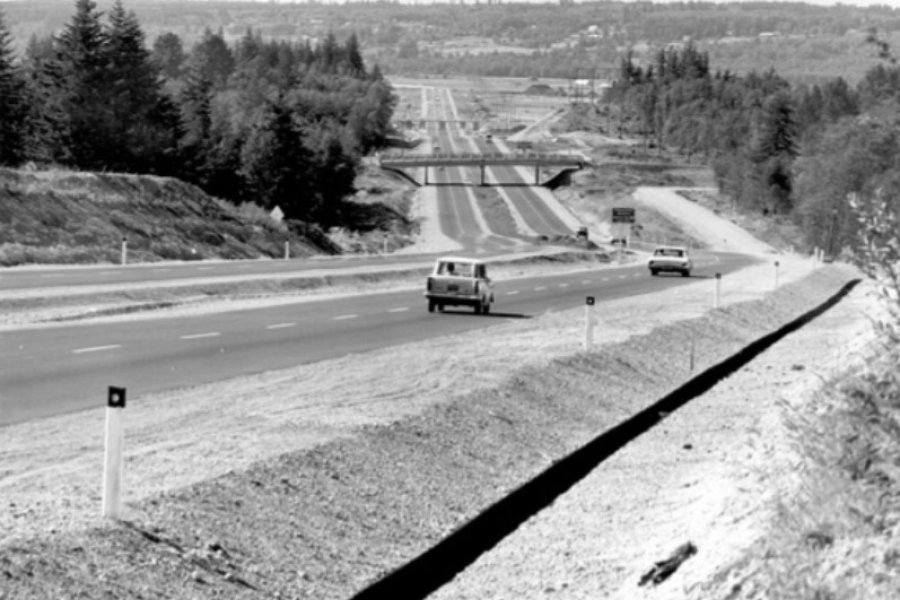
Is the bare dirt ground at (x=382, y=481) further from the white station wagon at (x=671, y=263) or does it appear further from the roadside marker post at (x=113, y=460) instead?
the white station wagon at (x=671, y=263)

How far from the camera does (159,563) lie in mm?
9891

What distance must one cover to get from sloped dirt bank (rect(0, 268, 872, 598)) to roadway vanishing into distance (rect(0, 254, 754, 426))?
2344mm

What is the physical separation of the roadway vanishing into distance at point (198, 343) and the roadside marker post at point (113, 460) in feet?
21.5

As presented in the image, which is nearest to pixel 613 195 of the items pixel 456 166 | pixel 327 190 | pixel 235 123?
pixel 456 166

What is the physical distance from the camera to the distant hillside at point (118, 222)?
56.8m

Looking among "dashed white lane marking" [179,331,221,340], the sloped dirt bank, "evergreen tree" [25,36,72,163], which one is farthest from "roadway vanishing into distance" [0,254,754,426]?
"evergreen tree" [25,36,72,163]

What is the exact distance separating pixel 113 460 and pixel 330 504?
2.44 metres

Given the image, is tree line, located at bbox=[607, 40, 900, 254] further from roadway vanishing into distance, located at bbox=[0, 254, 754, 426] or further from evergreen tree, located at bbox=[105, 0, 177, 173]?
evergreen tree, located at bbox=[105, 0, 177, 173]

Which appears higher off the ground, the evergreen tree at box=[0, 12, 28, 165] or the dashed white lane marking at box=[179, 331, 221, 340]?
the evergreen tree at box=[0, 12, 28, 165]

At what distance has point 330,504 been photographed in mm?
12672

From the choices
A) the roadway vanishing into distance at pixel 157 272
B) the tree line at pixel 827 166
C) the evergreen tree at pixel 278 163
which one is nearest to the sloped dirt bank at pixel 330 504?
the tree line at pixel 827 166

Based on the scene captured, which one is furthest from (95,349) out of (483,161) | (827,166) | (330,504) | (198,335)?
(483,161)

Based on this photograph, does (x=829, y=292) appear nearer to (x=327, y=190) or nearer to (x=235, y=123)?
(x=327, y=190)

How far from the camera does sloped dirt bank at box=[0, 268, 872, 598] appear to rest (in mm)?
9672
